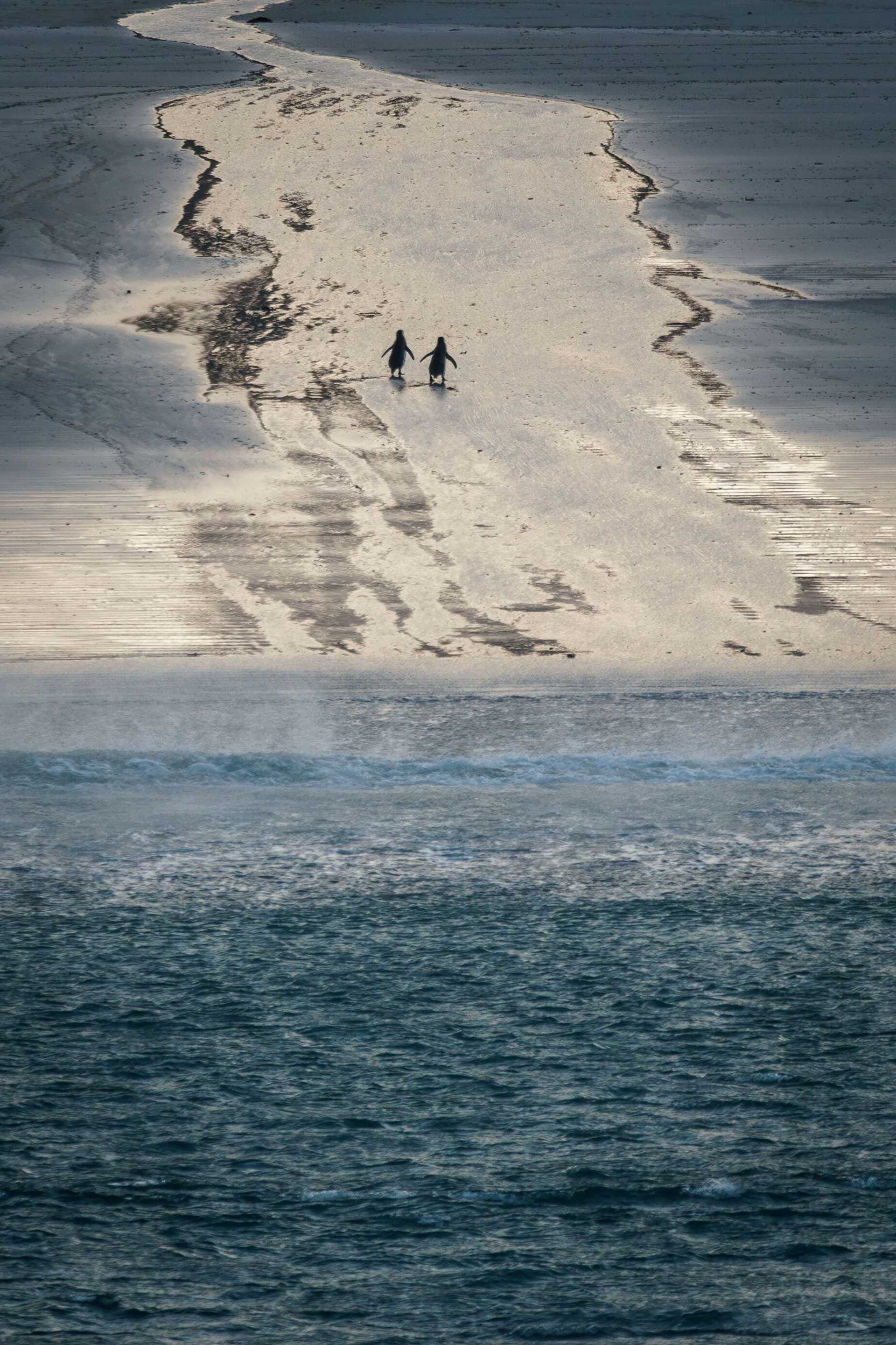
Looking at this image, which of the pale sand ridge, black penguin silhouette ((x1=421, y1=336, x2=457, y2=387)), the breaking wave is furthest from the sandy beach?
the breaking wave

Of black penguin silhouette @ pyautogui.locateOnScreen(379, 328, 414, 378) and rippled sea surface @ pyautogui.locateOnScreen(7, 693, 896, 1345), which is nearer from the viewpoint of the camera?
rippled sea surface @ pyautogui.locateOnScreen(7, 693, 896, 1345)

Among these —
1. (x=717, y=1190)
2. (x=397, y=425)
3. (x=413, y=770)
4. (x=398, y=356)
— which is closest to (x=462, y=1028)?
(x=717, y=1190)

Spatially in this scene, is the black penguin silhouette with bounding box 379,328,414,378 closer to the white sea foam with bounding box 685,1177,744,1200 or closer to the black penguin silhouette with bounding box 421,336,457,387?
the black penguin silhouette with bounding box 421,336,457,387

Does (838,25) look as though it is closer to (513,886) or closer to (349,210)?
(349,210)

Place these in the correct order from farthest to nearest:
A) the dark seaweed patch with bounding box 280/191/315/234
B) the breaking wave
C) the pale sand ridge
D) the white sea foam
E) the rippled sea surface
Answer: the dark seaweed patch with bounding box 280/191/315/234, the pale sand ridge, the breaking wave, the white sea foam, the rippled sea surface

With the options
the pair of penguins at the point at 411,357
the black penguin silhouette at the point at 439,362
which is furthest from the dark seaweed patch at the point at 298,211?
the black penguin silhouette at the point at 439,362

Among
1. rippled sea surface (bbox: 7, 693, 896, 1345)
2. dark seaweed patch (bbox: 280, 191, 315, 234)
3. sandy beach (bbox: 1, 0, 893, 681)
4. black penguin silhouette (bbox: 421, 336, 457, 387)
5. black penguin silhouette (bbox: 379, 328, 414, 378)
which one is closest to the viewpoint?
rippled sea surface (bbox: 7, 693, 896, 1345)
